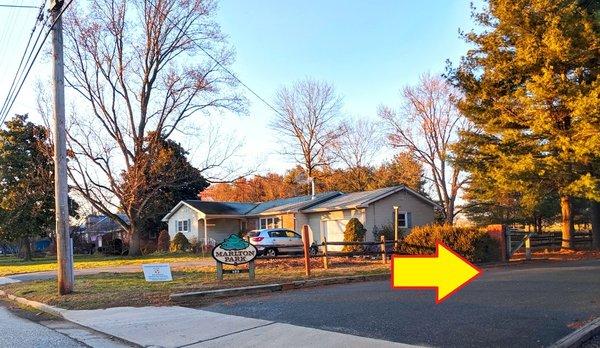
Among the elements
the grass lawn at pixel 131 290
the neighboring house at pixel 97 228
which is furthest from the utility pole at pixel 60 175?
the neighboring house at pixel 97 228

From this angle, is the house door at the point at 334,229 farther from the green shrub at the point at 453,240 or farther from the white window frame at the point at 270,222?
the green shrub at the point at 453,240

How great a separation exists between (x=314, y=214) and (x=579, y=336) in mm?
32285

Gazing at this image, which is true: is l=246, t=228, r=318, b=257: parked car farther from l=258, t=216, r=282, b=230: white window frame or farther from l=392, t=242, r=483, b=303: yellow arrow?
l=392, t=242, r=483, b=303: yellow arrow

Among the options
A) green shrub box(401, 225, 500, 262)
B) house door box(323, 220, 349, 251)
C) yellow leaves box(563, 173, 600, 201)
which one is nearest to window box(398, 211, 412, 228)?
house door box(323, 220, 349, 251)

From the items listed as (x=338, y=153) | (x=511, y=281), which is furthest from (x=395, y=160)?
(x=511, y=281)

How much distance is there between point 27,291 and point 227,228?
101 ft

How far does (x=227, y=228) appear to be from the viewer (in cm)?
4800

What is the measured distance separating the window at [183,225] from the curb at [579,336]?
4319 centimetres

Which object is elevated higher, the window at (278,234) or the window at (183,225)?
the window at (183,225)

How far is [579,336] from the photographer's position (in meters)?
7.27

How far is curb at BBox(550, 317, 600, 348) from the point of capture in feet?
22.8

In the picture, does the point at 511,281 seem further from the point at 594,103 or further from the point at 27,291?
the point at 27,291

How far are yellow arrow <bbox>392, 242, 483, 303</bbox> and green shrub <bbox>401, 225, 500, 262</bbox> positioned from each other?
18.6ft

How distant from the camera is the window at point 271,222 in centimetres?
4253
